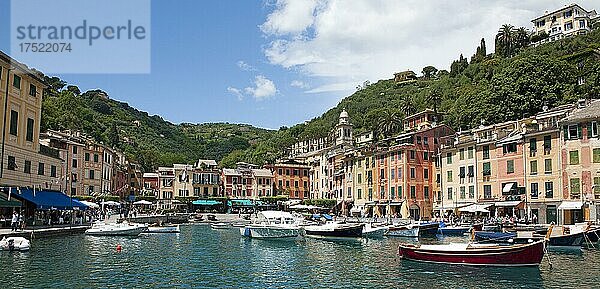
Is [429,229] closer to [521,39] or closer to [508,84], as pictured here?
[508,84]

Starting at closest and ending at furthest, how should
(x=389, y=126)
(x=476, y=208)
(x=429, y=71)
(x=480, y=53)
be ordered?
(x=476, y=208)
(x=389, y=126)
(x=480, y=53)
(x=429, y=71)

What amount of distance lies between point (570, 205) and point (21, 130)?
49786 mm

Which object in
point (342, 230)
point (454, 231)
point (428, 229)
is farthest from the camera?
point (428, 229)

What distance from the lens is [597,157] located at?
51781 millimetres

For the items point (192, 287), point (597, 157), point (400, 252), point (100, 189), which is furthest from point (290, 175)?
point (192, 287)

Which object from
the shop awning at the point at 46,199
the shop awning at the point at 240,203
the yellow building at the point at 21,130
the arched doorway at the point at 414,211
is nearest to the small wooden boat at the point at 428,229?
the arched doorway at the point at 414,211

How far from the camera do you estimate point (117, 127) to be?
536 ft

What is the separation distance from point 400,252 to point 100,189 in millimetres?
68901

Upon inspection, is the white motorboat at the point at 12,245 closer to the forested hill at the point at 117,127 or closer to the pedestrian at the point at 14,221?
the pedestrian at the point at 14,221

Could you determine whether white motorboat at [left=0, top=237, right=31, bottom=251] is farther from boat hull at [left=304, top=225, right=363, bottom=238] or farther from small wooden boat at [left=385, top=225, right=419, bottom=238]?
small wooden boat at [left=385, top=225, right=419, bottom=238]

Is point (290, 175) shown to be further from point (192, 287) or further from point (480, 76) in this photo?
point (192, 287)

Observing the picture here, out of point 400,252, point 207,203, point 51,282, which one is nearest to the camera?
point 51,282

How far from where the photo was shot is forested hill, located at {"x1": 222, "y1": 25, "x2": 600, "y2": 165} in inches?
3007

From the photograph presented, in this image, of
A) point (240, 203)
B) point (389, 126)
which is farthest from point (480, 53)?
point (240, 203)
